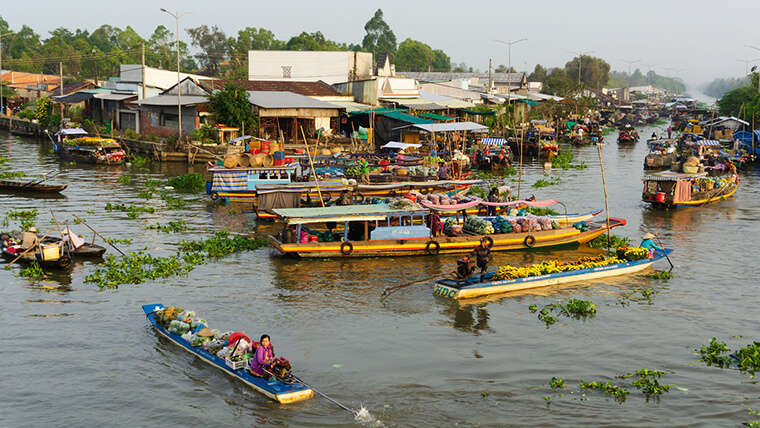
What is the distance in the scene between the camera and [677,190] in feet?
108

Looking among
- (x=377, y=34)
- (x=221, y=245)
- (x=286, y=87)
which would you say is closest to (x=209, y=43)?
(x=377, y=34)

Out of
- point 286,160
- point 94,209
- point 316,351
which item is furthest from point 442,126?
point 316,351

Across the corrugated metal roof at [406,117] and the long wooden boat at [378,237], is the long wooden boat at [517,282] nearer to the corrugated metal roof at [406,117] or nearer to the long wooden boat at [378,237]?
the long wooden boat at [378,237]

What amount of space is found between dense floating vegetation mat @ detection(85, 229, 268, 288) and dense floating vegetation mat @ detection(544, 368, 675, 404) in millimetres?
12080

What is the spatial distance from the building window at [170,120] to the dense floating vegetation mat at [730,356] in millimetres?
42795

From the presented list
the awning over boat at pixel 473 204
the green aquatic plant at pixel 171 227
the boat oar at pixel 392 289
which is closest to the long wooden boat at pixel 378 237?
the awning over boat at pixel 473 204

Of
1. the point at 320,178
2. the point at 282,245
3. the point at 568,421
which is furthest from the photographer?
the point at 320,178

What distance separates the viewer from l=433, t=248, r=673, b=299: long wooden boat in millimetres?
18750

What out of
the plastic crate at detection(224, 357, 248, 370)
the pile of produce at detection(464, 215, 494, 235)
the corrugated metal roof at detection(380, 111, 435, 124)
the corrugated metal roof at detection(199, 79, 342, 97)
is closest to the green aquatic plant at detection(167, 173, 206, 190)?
the corrugated metal roof at detection(380, 111, 435, 124)

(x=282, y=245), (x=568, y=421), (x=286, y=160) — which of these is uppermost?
(x=286, y=160)

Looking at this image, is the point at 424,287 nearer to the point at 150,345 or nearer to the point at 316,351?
the point at 316,351

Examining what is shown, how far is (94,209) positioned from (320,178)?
1002 cm

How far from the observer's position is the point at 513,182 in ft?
133

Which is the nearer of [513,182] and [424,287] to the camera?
[424,287]
